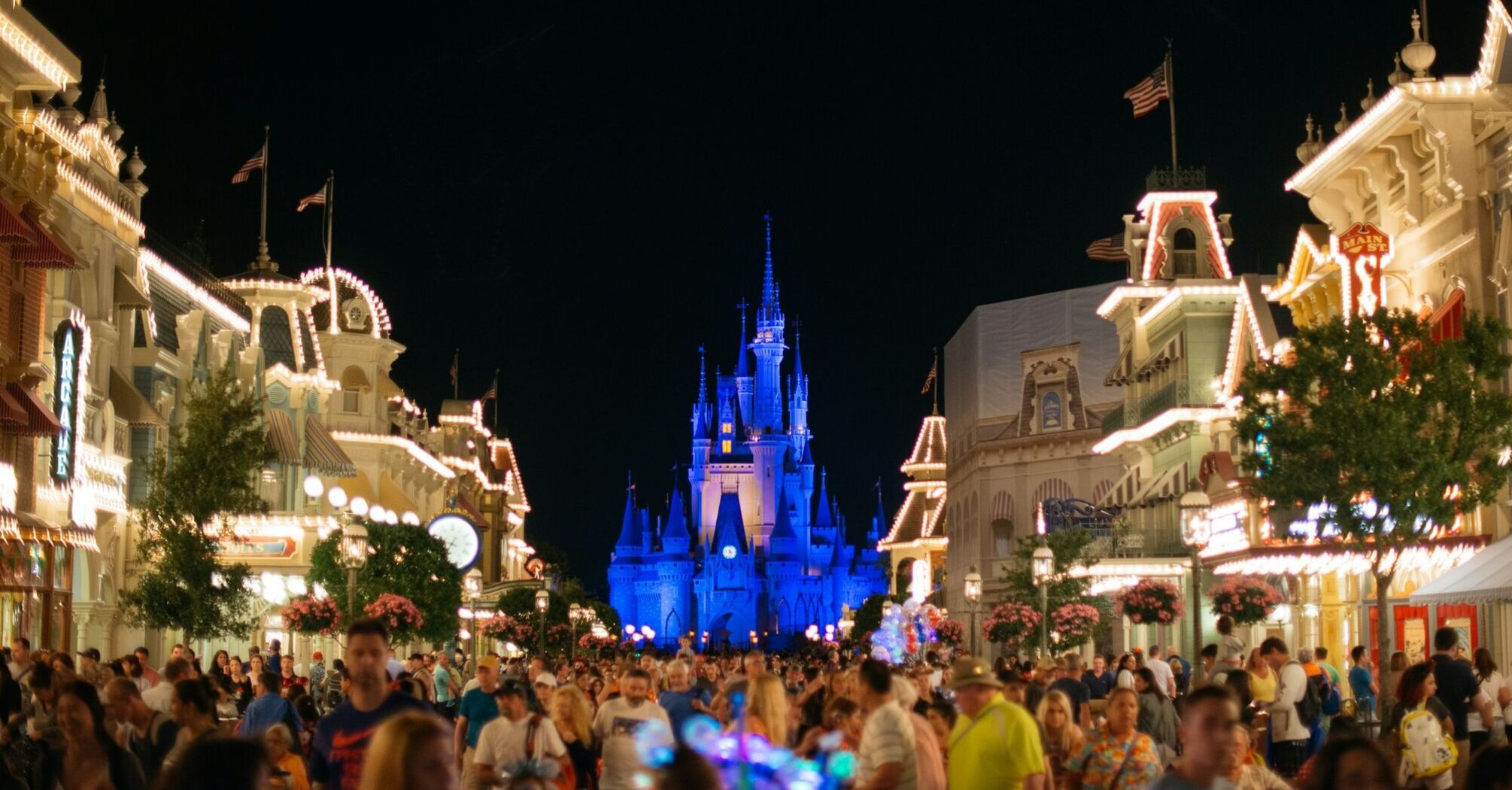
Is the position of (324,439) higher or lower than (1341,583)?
higher

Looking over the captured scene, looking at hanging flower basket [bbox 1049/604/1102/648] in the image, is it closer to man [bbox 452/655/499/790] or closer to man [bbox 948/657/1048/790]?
man [bbox 452/655/499/790]

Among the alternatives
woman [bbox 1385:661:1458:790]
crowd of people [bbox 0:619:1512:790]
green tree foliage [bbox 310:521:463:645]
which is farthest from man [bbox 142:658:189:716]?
green tree foliage [bbox 310:521:463:645]

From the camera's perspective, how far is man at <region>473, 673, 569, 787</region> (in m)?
12.9

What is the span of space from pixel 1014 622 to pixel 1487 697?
26155 mm

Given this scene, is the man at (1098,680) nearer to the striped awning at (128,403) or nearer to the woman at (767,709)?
the woman at (767,709)

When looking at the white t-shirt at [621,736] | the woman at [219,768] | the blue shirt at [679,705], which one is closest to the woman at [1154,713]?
the blue shirt at [679,705]

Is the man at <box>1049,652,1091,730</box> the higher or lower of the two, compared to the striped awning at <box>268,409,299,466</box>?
lower

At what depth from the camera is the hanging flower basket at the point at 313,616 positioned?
128ft

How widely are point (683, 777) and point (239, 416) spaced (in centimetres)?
3168

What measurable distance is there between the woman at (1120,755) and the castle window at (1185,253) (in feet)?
137

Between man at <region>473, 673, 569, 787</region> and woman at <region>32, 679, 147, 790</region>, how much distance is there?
4.01 metres

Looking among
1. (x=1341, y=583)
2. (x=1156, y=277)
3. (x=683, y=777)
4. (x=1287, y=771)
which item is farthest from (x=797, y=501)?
(x=683, y=777)

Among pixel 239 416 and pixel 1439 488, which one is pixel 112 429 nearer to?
pixel 239 416

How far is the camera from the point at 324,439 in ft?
175
